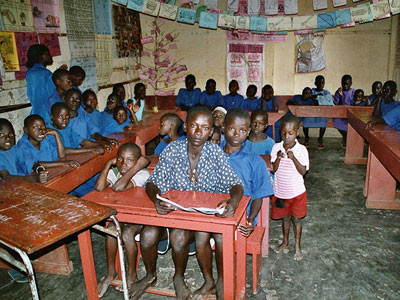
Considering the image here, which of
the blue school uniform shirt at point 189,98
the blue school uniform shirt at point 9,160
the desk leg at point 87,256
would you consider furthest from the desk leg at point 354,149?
the blue school uniform shirt at point 9,160

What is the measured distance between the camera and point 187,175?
2426 mm

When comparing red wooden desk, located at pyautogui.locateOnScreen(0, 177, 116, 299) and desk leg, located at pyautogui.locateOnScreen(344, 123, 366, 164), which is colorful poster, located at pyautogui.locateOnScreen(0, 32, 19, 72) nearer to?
red wooden desk, located at pyautogui.locateOnScreen(0, 177, 116, 299)

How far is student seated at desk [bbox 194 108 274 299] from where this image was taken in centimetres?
233

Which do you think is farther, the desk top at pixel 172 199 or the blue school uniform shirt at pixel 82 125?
the blue school uniform shirt at pixel 82 125

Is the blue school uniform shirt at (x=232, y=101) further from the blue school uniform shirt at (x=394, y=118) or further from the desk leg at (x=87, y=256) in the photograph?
the desk leg at (x=87, y=256)

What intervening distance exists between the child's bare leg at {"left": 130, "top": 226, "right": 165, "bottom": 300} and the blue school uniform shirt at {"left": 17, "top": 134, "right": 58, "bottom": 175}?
4.45ft

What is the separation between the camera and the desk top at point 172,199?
199 centimetres

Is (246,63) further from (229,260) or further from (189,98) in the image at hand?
(229,260)

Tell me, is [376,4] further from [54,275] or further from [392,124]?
[54,275]

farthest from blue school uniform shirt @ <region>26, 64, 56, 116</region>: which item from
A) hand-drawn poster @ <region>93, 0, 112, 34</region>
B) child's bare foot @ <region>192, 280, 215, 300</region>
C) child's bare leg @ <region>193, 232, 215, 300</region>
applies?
child's bare foot @ <region>192, 280, 215, 300</region>

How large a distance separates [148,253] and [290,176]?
53.8 inches

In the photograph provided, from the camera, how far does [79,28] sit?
5.54 m

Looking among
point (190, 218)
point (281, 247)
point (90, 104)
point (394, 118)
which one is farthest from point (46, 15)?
point (394, 118)

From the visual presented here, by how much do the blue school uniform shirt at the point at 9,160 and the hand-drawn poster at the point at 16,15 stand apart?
1798 millimetres
